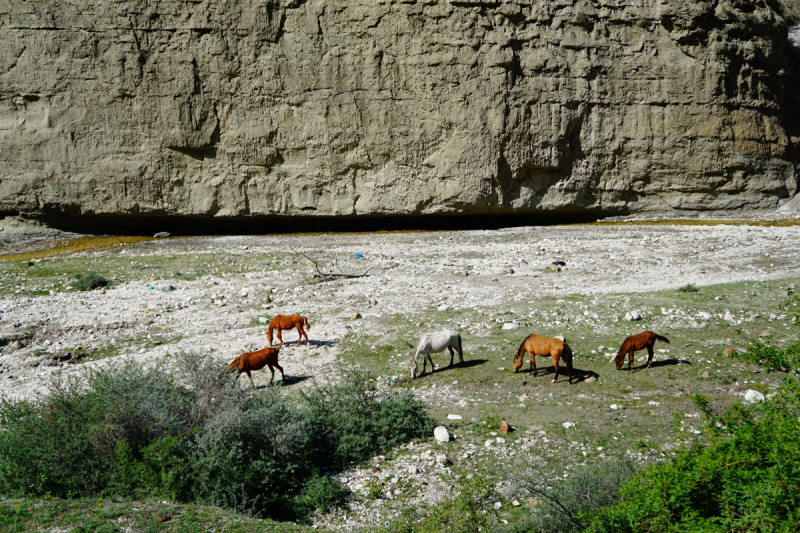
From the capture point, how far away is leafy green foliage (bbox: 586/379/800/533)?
3873 mm

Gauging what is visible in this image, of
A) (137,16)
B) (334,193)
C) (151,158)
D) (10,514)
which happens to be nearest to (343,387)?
(10,514)

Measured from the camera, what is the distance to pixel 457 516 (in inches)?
225

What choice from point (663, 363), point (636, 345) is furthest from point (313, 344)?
point (663, 363)

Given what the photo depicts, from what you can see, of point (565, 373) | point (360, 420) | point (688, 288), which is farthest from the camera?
point (688, 288)

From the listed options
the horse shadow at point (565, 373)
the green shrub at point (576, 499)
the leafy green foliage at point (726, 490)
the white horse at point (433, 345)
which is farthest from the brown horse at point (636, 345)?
the leafy green foliage at point (726, 490)

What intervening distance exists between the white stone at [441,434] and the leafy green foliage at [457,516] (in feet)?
3.88

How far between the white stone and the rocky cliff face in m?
17.3

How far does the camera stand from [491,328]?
11.3 metres

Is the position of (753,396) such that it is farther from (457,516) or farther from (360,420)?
(360,420)

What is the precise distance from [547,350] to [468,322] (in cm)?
291

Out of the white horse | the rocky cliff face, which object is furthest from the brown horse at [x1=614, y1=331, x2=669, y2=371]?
the rocky cliff face

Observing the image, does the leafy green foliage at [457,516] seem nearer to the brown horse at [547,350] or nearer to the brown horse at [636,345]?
the brown horse at [547,350]

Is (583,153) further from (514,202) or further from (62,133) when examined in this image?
(62,133)

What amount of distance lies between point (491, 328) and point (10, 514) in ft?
26.8
